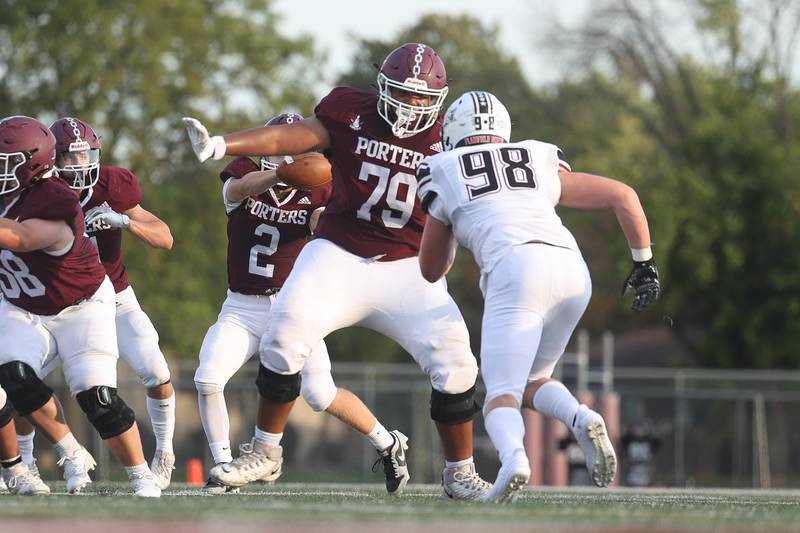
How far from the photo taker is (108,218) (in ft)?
25.8

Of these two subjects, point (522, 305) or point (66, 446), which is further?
point (66, 446)

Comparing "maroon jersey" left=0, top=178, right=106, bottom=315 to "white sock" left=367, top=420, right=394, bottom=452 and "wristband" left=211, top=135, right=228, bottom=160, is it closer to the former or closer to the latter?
"wristband" left=211, top=135, right=228, bottom=160

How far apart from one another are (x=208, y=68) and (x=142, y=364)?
20.4 metres

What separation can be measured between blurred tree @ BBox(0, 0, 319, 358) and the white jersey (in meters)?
19.7

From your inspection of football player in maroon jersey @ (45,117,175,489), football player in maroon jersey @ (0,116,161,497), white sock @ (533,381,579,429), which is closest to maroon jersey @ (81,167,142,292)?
football player in maroon jersey @ (45,117,175,489)

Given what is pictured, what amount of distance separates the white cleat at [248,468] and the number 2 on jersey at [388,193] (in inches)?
48.8

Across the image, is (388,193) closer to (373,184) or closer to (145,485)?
(373,184)

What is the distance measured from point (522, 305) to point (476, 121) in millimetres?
866

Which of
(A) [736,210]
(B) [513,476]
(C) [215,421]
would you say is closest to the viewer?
(B) [513,476]

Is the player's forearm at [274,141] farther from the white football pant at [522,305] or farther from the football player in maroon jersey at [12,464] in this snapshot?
the football player in maroon jersey at [12,464]

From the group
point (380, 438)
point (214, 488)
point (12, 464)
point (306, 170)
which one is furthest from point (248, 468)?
point (306, 170)

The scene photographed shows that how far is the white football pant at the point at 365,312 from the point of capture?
270 inches

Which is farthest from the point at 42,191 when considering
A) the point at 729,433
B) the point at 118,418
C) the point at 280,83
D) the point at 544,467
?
the point at 280,83

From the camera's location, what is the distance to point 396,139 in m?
7.14
